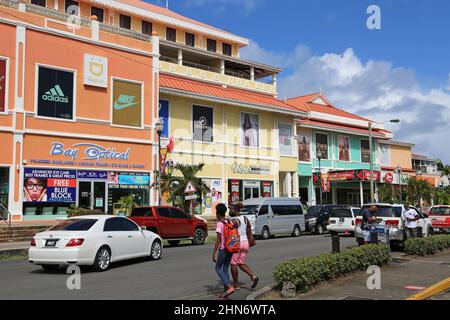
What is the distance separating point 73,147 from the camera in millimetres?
26844

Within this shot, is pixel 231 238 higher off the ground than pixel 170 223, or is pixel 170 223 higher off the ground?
pixel 231 238

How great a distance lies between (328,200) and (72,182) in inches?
1053

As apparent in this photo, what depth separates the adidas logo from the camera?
26.1m

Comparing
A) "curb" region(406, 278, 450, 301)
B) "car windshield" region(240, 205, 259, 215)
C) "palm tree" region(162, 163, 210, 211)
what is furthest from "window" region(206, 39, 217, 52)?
"curb" region(406, 278, 450, 301)

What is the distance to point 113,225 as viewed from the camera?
13891mm

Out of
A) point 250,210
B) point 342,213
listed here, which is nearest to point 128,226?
point 250,210

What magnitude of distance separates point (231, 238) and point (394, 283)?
3.95m

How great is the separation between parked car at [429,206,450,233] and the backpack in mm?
20560

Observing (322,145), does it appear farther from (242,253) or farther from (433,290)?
(242,253)

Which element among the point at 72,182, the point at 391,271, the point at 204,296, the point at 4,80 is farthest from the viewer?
the point at 72,182

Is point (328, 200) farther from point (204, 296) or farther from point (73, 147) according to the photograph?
point (204, 296)

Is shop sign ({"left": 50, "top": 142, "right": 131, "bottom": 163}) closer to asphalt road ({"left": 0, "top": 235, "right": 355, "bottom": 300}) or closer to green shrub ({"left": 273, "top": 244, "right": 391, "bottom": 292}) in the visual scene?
asphalt road ({"left": 0, "top": 235, "right": 355, "bottom": 300})

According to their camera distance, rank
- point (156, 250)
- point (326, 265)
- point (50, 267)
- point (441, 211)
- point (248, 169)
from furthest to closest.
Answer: point (248, 169) < point (441, 211) < point (156, 250) < point (50, 267) < point (326, 265)
